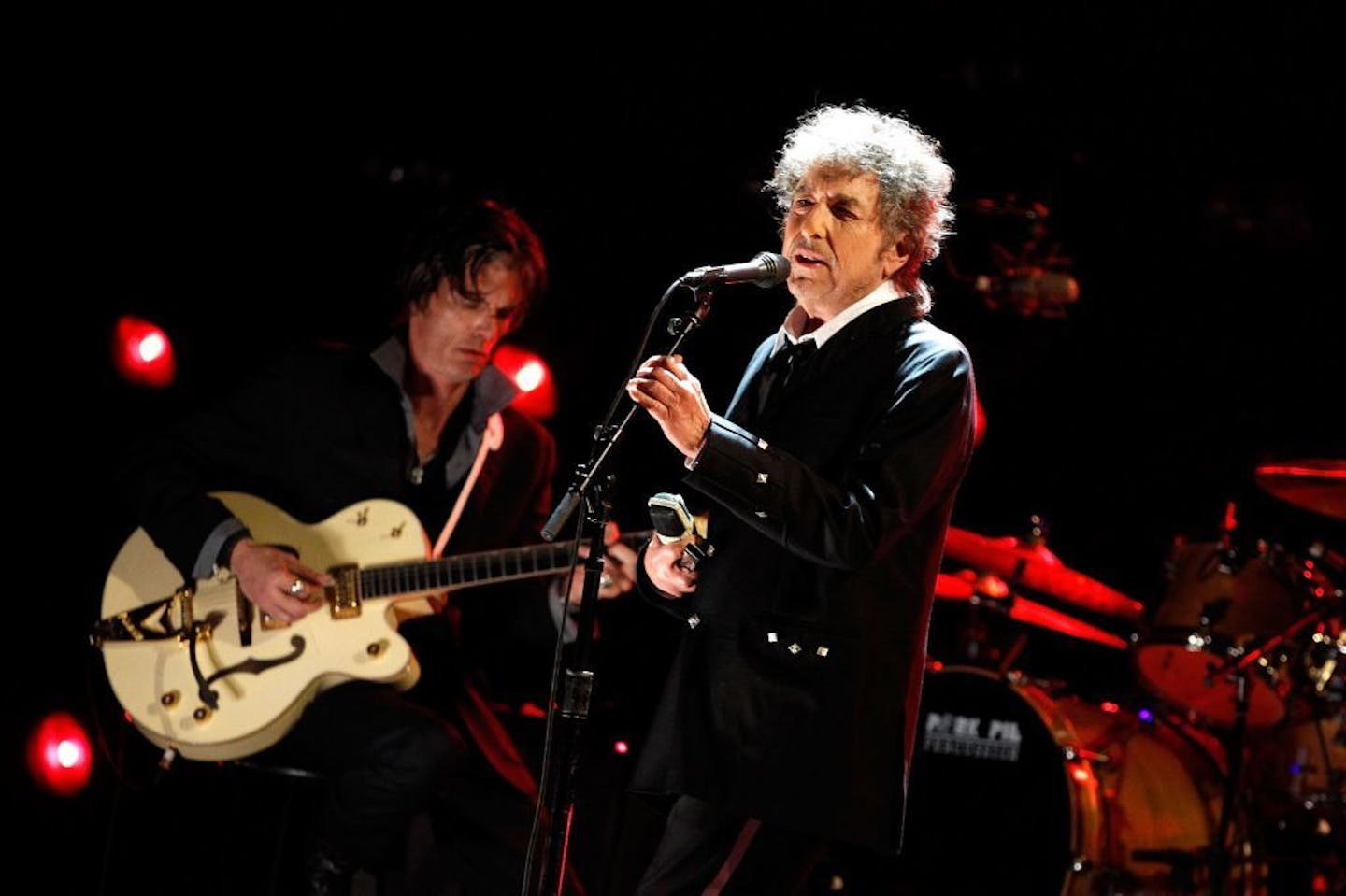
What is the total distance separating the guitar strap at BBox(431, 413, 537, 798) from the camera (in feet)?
14.2

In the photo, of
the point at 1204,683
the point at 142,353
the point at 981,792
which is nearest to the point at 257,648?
the point at 142,353

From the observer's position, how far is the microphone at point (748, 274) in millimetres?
2574

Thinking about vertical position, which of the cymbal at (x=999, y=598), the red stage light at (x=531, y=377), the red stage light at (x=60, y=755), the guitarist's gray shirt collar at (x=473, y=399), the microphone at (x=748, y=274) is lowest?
the red stage light at (x=60, y=755)

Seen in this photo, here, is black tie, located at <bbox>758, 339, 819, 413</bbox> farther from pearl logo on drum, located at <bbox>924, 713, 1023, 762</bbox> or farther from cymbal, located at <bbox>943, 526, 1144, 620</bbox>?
pearl logo on drum, located at <bbox>924, 713, 1023, 762</bbox>

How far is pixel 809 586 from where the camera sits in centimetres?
270

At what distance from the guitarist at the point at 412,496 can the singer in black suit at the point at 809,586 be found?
4.44 ft

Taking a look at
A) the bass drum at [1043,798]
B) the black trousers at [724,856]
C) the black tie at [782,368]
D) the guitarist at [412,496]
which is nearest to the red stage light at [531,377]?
the guitarist at [412,496]

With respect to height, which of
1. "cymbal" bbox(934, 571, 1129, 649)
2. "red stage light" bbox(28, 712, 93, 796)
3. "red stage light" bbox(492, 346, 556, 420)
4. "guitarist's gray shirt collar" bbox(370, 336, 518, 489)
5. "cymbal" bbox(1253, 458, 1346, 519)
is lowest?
"red stage light" bbox(28, 712, 93, 796)

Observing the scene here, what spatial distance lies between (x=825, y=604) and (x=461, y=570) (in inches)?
71.0

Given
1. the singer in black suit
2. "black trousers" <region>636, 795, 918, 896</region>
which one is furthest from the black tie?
"black trousers" <region>636, 795, 918, 896</region>

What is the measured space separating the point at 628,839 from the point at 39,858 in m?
2.32

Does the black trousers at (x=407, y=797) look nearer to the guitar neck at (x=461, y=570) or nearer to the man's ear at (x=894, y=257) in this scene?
the guitar neck at (x=461, y=570)

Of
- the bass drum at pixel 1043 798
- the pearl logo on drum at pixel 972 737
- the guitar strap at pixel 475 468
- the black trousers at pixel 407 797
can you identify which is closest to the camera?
the black trousers at pixel 407 797

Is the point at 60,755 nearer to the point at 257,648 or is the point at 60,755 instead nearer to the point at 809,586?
the point at 257,648
